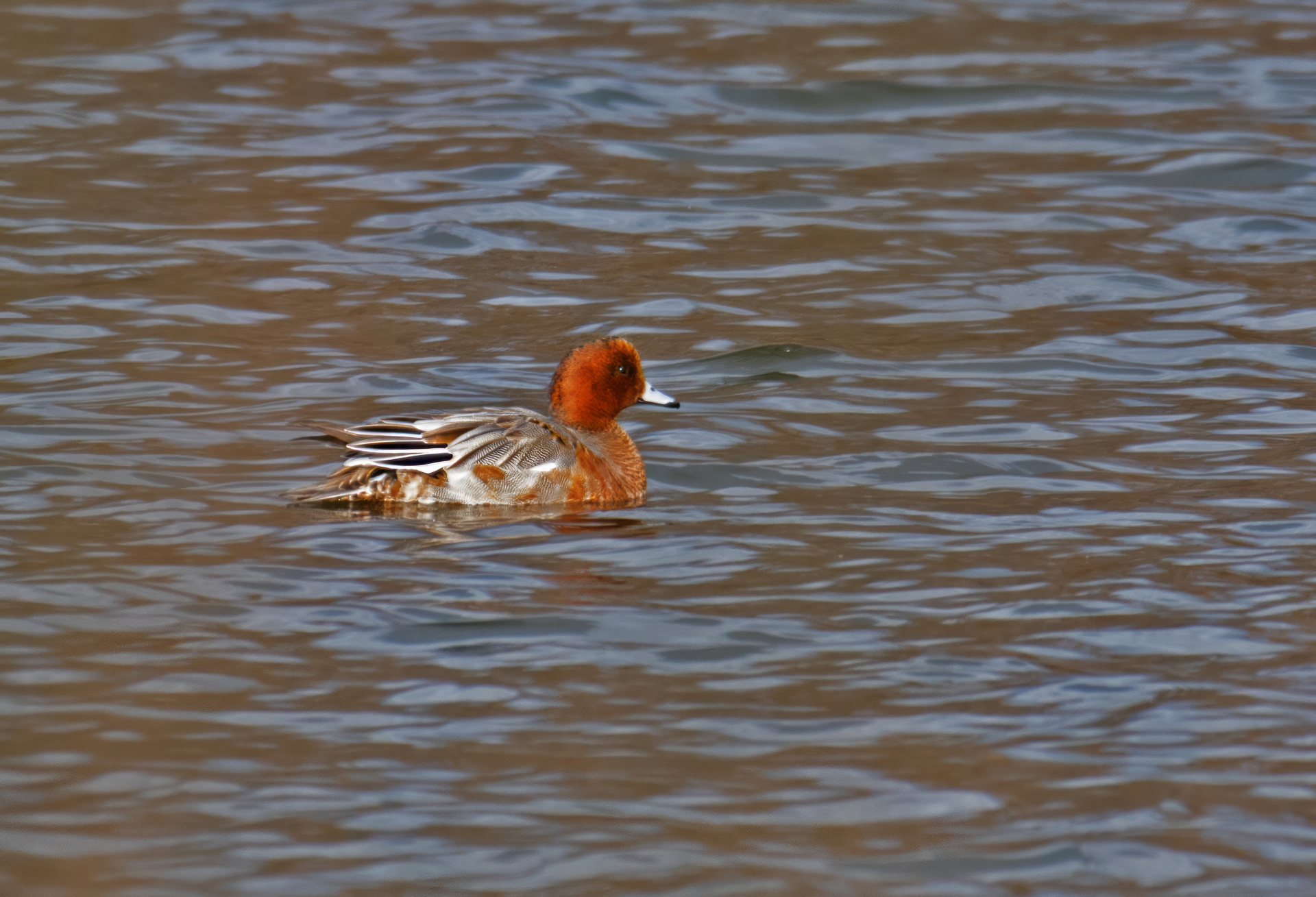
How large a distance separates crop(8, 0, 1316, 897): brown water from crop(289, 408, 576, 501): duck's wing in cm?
19

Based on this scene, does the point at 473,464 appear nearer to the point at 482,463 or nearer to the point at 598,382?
the point at 482,463

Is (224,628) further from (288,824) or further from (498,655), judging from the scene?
(288,824)

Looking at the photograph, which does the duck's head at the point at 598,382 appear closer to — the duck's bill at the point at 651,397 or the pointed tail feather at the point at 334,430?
the duck's bill at the point at 651,397

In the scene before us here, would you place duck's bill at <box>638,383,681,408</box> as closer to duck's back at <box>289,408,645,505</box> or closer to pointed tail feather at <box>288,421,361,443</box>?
duck's back at <box>289,408,645,505</box>

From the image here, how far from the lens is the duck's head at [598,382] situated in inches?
337

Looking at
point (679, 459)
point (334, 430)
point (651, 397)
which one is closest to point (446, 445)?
point (334, 430)

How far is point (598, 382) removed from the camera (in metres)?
8.59

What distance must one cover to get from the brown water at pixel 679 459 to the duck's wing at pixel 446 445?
19cm

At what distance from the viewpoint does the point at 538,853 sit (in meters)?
4.99

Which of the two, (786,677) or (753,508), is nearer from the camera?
(786,677)

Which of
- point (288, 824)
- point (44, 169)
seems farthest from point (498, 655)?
point (44, 169)

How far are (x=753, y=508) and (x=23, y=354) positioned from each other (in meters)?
4.16

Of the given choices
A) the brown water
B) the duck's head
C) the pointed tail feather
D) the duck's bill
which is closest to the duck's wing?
the pointed tail feather

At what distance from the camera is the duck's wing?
7789mm
